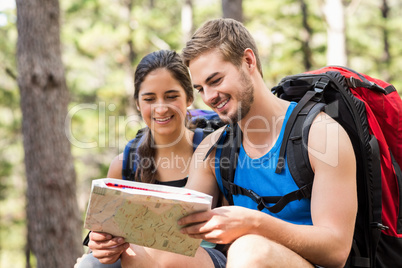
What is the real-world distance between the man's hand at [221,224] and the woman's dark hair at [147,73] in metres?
1.39

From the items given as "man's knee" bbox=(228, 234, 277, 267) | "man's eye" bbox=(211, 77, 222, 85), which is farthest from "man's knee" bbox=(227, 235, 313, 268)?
"man's eye" bbox=(211, 77, 222, 85)

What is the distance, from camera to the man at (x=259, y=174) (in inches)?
73.0

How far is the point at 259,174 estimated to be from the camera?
238 cm

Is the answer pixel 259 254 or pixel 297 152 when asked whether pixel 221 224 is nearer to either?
pixel 259 254

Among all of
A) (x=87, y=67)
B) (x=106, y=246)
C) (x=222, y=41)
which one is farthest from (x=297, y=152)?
(x=87, y=67)

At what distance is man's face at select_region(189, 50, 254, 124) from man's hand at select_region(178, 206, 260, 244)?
73cm

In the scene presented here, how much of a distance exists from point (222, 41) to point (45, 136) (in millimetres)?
3787

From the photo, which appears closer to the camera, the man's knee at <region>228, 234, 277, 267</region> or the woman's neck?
the man's knee at <region>228, 234, 277, 267</region>

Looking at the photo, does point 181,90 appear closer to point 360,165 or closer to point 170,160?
point 170,160

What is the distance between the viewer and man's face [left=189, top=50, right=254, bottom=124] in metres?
2.44

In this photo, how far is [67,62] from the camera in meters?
15.4

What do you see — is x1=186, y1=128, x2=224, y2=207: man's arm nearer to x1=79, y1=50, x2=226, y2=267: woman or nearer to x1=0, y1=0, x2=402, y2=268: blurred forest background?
x1=79, y1=50, x2=226, y2=267: woman

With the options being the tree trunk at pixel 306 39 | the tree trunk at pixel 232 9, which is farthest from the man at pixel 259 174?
the tree trunk at pixel 306 39

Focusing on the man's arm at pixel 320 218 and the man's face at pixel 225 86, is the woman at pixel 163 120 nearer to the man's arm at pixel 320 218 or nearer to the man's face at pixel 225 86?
the man's face at pixel 225 86
